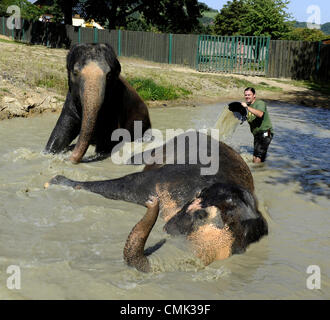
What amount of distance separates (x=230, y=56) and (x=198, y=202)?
2090 centimetres

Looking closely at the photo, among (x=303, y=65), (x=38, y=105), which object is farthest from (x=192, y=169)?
(x=303, y=65)

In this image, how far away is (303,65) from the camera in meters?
24.0

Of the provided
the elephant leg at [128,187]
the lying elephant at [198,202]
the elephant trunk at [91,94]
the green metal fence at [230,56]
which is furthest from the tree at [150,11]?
the lying elephant at [198,202]

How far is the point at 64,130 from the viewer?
7.66m

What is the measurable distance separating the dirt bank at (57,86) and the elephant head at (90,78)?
4910 millimetres

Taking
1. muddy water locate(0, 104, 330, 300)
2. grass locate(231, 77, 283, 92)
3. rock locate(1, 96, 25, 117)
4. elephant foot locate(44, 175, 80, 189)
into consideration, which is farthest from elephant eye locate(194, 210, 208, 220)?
grass locate(231, 77, 283, 92)

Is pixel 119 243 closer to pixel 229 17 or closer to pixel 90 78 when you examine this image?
pixel 90 78

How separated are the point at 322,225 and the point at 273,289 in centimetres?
197

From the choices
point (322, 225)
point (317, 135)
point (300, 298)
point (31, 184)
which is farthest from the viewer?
point (317, 135)

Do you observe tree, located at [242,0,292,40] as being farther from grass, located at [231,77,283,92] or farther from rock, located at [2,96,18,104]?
rock, located at [2,96,18,104]

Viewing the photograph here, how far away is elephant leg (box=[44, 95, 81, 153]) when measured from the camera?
7.55 m

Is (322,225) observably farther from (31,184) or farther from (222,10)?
(222,10)

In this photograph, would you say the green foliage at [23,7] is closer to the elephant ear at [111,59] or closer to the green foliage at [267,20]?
the green foliage at [267,20]

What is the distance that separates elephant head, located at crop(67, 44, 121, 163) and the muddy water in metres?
0.69
